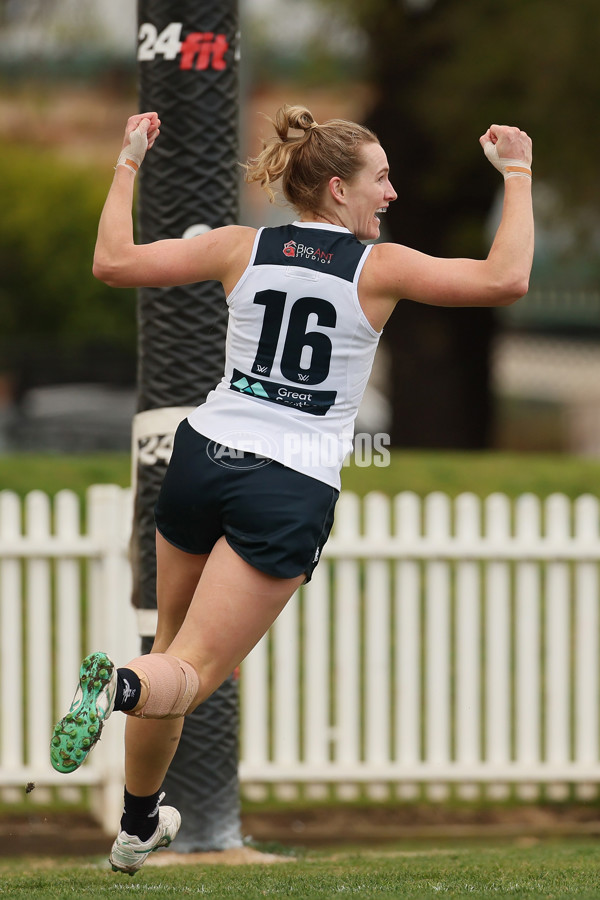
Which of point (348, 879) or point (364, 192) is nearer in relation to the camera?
point (364, 192)

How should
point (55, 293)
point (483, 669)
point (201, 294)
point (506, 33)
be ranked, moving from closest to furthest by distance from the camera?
point (201, 294), point (483, 669), point (506, 33), point (55, 293)

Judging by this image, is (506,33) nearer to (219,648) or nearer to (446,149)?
(446,149)

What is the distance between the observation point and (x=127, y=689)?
2.91m

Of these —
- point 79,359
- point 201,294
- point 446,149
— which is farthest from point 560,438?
point 201,294

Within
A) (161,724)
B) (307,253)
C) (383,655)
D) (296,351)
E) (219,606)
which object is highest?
(307,253)

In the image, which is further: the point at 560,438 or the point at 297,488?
the point at 560,438

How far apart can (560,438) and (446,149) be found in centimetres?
1663

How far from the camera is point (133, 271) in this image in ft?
Result: 10.2

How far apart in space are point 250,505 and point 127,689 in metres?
0.52

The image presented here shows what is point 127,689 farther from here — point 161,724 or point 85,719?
point 161,724

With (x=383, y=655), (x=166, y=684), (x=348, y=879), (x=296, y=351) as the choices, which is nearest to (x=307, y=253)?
(x=296, y=351)

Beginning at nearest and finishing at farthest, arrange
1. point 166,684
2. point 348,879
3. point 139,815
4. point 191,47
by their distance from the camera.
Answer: point 166,684 → point 139,815 → point 348,879 → point 191,47

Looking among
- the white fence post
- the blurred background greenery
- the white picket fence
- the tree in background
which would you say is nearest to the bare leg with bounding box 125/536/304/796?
the white picket fence

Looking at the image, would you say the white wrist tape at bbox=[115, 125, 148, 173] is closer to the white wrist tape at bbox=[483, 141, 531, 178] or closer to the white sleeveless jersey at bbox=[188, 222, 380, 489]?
the white sleeveless jersey at bbox=[188, 222, 380, 489]
